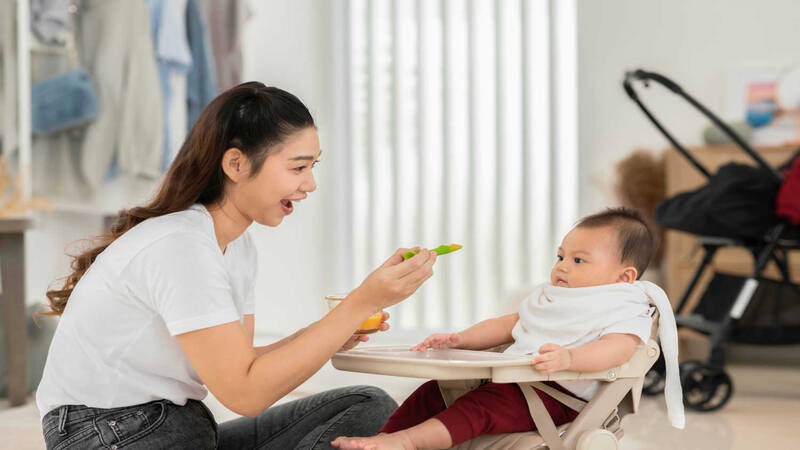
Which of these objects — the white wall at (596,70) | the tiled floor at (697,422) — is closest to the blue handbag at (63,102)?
the tiled floor at (697,422)

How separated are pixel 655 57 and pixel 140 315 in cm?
428

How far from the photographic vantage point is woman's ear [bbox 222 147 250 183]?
1410 millimetres

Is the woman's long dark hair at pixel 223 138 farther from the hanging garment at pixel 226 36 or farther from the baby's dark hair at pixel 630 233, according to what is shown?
the hanging garment at pixel 226 36

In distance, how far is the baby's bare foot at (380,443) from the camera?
1.34m

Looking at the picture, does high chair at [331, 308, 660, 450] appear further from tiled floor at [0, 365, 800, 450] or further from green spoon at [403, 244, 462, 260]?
tiled floor at [0, 365, 800, 450]

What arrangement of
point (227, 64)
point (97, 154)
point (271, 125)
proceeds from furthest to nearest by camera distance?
point (227, 64) < point (97, 154) < point (271, 125)

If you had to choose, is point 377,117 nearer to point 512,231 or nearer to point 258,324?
point 512,231

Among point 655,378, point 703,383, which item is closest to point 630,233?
point 703,383

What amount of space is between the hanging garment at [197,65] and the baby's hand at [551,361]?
125 inches

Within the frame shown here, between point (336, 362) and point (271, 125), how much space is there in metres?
0.43

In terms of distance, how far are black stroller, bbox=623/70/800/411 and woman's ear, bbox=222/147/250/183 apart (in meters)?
2.20

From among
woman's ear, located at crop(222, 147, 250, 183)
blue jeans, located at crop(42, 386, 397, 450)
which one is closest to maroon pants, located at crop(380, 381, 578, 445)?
blue jeans, located at crop(42, 386, 397, 450)

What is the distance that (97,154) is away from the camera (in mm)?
3717

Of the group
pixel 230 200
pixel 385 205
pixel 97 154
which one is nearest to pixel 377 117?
pixel 385 205
